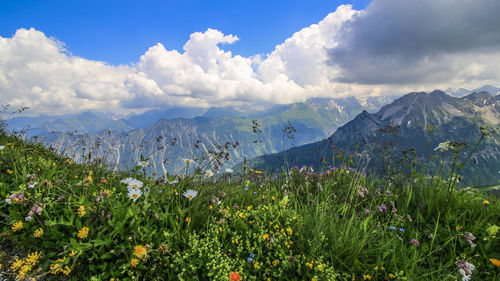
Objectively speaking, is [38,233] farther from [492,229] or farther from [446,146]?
[446,146]

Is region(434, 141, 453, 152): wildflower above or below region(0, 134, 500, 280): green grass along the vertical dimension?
above

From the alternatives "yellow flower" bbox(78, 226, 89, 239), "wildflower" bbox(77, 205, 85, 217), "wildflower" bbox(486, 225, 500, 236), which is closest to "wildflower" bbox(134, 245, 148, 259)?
"yellow flower" bbox(78, 226, 89, 239)

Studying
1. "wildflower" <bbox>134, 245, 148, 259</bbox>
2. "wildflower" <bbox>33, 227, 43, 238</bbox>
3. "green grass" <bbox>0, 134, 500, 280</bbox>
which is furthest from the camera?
"wildflower" <bbox>33, 227, 43, 238</bbox>

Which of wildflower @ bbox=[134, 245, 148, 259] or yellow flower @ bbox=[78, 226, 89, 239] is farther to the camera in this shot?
yellow flower @ bbox=[78, 226, 89, 239]

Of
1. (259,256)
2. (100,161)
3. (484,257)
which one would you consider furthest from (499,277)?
(100,161)

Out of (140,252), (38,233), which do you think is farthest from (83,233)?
(140,252)

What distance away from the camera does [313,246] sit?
109 inches

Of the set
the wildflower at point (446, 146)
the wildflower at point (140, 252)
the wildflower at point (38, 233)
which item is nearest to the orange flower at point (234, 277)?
the wildflower at point (140, 252)

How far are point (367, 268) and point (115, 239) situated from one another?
316cm

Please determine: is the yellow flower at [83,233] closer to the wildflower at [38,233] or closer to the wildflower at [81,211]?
the wildflower at [81,211]

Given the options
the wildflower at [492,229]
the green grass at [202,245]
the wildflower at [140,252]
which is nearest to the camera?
the wildflower at [140,252]

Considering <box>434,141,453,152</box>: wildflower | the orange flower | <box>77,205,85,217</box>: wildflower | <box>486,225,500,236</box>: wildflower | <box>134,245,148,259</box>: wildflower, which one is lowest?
<box>486,225,500,236</box>: wildflower

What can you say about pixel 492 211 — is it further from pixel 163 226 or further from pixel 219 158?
pixel 163 226

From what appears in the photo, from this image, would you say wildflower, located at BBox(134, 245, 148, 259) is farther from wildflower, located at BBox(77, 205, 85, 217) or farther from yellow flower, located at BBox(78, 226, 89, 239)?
wildflower, located at BBox(77, 205, 85, 217)
